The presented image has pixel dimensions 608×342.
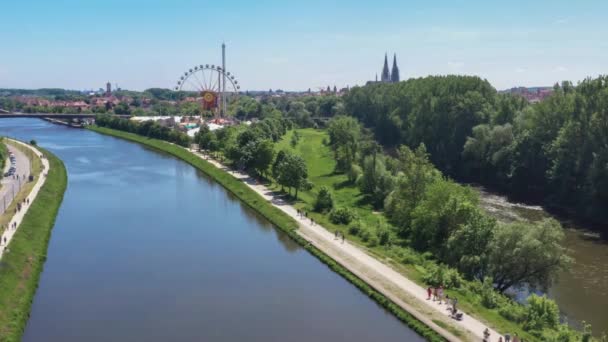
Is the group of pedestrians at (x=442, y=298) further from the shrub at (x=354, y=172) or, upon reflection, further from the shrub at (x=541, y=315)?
the shrub at (x=354, y=172)

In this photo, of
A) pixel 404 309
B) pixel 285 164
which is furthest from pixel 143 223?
pixel 404 309

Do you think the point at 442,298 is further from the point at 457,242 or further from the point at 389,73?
the point at 389,73

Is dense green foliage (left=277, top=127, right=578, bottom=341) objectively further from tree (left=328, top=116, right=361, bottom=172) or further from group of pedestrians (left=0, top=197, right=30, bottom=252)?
group of pedestrians (left=0, top=197, right=30, bottom=252)

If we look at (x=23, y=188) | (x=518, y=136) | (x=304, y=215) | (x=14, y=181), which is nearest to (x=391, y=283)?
(x=304, y=215)

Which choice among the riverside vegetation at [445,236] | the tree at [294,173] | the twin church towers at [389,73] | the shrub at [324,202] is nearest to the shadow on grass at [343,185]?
the riverside vegetation at [445,236]

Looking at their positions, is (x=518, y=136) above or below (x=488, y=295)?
above

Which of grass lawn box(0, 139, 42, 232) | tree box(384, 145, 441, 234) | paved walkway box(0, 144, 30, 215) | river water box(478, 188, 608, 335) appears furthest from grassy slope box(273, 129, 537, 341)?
paved walkway box(0, 144, 30, 215)

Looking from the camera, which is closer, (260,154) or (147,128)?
(260,154)

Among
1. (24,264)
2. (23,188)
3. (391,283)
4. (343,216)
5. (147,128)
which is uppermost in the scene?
(147,128)

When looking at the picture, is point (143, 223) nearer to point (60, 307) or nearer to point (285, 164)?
point (285, 164)
